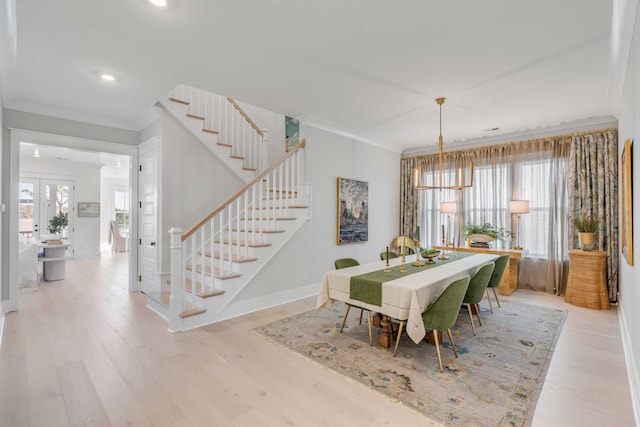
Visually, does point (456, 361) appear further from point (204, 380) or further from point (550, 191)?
point (550, 191)

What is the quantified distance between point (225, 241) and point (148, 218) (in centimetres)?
134

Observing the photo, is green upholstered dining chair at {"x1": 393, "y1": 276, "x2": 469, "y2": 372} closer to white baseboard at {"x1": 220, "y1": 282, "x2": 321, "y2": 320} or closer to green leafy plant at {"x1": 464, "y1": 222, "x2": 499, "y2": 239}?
white baseboard at {"x1": 220, "y1": 282, "x2": 321, "y2": 320}

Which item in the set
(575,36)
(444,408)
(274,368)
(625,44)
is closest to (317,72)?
(575,36)

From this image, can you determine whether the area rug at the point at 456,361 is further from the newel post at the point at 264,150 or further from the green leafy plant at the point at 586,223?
the newel post at the point at 264,150

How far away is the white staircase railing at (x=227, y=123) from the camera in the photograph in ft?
16.0

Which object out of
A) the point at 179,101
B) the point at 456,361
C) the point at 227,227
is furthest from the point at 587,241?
the point at 179,101

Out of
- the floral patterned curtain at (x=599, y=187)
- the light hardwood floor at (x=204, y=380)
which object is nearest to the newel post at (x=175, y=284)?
the light hardwood floor at (x=204, y=380)

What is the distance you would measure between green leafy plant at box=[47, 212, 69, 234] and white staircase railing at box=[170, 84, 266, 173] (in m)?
6.64

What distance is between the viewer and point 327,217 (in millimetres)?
5152

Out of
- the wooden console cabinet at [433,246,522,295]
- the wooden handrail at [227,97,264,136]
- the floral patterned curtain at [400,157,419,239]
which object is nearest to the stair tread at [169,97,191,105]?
Result: the wooden handrail at [227,97,264,136]

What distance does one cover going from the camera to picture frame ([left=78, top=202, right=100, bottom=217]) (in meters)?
8.87

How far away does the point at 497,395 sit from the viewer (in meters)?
2.20

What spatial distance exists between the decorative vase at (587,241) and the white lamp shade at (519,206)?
2.69 ft

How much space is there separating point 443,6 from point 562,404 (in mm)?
2966
